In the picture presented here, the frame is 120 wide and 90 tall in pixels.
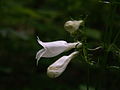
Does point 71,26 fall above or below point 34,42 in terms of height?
above

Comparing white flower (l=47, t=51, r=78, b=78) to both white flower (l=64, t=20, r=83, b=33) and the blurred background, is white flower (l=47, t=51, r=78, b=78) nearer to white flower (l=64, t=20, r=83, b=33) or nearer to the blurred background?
white flower (l=64, t=20, r=83, b=33)

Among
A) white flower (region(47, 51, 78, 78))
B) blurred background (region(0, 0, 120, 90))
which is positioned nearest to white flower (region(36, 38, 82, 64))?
white flower (region(47, 51, 78, 78))

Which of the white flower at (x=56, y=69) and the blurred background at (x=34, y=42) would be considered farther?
the blurred background at (x=34, y=42)

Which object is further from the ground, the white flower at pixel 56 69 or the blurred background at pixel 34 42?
the white flower at pixel 56 69

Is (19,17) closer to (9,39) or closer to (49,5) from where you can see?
(9,39)

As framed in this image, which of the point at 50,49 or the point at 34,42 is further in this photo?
the point at 34,42

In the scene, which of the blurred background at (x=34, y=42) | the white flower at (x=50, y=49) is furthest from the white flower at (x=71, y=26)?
the blurred background at (x=34, y=42)

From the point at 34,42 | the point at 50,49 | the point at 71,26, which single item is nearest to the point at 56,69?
the point at 50,49

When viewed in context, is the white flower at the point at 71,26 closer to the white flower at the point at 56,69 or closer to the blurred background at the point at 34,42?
the white flower at the point at 56,69

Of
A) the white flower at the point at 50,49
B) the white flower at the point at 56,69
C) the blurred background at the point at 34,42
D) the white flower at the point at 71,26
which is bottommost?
the blurred background at the point at 34,42

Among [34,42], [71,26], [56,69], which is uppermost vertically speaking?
[71,26]

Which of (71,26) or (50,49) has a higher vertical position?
(71,26)

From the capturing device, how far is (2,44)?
18.1ft

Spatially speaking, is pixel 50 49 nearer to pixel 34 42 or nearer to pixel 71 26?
pixel 71 26
